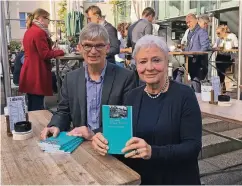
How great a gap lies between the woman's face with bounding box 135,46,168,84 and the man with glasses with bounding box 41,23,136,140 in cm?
26

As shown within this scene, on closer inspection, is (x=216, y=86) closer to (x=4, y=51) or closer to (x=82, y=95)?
(x=82, y=95)

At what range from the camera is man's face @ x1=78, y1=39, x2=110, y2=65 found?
1652 millimetres

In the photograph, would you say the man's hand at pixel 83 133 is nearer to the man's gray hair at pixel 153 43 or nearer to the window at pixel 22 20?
the man's gray hair at pixel 153 43

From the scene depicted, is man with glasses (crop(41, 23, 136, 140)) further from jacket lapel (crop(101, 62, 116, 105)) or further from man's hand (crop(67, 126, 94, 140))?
man's hand (crop(67, 126, 94, 140))

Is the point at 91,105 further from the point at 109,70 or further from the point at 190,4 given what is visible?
the point at 190,4

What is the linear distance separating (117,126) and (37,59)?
2758mm

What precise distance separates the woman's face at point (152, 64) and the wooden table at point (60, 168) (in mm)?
440

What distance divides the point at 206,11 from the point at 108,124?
327 inches

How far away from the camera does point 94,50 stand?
1.66 meters

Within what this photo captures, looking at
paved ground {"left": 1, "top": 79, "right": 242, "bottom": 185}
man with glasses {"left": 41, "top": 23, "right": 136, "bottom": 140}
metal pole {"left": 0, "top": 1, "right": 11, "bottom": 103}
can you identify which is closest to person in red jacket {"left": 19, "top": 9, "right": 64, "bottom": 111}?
metal pole {"left": 0, "top": 1, "right": 11, "bottom": 103}

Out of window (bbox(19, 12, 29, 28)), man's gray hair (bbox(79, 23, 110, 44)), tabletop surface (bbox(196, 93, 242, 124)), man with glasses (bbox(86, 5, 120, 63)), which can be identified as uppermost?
window (bbox(19, 12, 29, 28))

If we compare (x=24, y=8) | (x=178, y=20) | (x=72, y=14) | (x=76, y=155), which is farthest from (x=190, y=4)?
A: (x=24, y=8)

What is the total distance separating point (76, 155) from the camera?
1246mm

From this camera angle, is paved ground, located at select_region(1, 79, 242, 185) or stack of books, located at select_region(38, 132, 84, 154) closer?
stack of books, located at select_region(38, 132, 84, 154)
